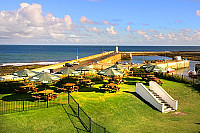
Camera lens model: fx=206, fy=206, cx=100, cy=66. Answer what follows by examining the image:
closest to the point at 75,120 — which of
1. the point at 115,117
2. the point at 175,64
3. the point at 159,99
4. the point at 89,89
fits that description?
the point at 115,117

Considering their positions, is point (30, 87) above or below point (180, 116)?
above

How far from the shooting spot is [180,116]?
15.9m

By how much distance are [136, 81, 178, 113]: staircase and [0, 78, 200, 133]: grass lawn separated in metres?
0.55

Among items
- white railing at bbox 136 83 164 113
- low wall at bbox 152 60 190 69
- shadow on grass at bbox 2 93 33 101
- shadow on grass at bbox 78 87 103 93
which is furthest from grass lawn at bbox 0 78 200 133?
low wall at bbox 152 60 190 69

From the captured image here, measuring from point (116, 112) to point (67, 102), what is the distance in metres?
4.33

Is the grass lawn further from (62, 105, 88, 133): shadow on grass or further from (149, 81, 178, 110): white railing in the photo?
(149, 81, 178, 110): white railing

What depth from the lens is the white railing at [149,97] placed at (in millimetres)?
17156

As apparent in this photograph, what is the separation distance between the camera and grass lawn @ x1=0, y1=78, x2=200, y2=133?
1288 cm

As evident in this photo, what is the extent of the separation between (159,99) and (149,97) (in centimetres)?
146

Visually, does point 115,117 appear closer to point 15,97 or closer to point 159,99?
point 159,99

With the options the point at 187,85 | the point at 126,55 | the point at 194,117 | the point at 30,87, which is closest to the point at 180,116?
the point at 194,117

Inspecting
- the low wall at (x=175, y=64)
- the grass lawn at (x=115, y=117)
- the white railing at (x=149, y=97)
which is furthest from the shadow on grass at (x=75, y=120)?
the low wall at (x=175, y=64)

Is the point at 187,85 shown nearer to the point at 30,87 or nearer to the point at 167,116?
the point at 167,116

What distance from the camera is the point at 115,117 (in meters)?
14.9
